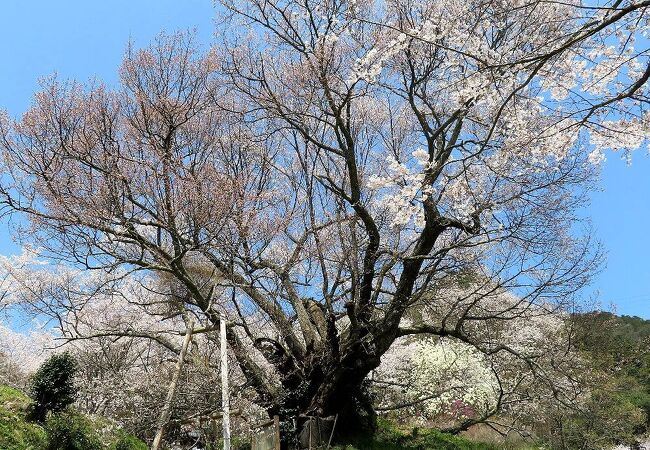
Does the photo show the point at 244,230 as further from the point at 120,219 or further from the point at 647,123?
the point at 647,123

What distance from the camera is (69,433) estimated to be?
8359mm

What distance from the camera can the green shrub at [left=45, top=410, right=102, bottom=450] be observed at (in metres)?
8.27

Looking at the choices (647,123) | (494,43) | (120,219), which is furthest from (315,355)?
(647,123)

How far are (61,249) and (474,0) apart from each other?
6.91 meters

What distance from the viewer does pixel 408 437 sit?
35.9 ft

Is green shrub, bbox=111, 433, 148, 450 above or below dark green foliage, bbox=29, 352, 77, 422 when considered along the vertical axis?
below

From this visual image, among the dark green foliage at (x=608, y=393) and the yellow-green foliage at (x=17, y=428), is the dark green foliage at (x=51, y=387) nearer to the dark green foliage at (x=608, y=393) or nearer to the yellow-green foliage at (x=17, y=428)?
the yellow-green foliage at (x=17, y=428)

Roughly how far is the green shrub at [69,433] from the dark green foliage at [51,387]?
223 mm

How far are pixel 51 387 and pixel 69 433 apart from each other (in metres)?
0.94

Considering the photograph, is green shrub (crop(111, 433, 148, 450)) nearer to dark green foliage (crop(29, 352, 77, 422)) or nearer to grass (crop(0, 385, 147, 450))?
grass (crop(0, 385, 147, 450))

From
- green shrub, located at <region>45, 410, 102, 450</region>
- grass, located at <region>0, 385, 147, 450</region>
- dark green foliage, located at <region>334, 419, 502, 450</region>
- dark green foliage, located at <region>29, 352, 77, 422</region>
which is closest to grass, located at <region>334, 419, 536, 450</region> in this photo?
dark green foliage, located at <region>334, 419, 502, 450</region>

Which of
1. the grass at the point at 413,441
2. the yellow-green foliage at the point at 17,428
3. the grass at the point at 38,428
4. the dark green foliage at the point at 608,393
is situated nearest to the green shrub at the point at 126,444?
the grass at the point at 38,428

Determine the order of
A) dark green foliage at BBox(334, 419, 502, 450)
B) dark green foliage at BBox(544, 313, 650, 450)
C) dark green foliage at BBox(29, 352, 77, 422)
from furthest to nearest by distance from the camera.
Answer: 1. dark green foliage at BBox(544, 313, 650, 450)
2. dark green foliage at BBox(334, 419, 502, 450)
3. dark green foliage at BBox(29, 352, 77, 422)

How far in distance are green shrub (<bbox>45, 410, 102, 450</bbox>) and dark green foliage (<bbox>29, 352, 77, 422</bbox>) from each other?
223 mm
